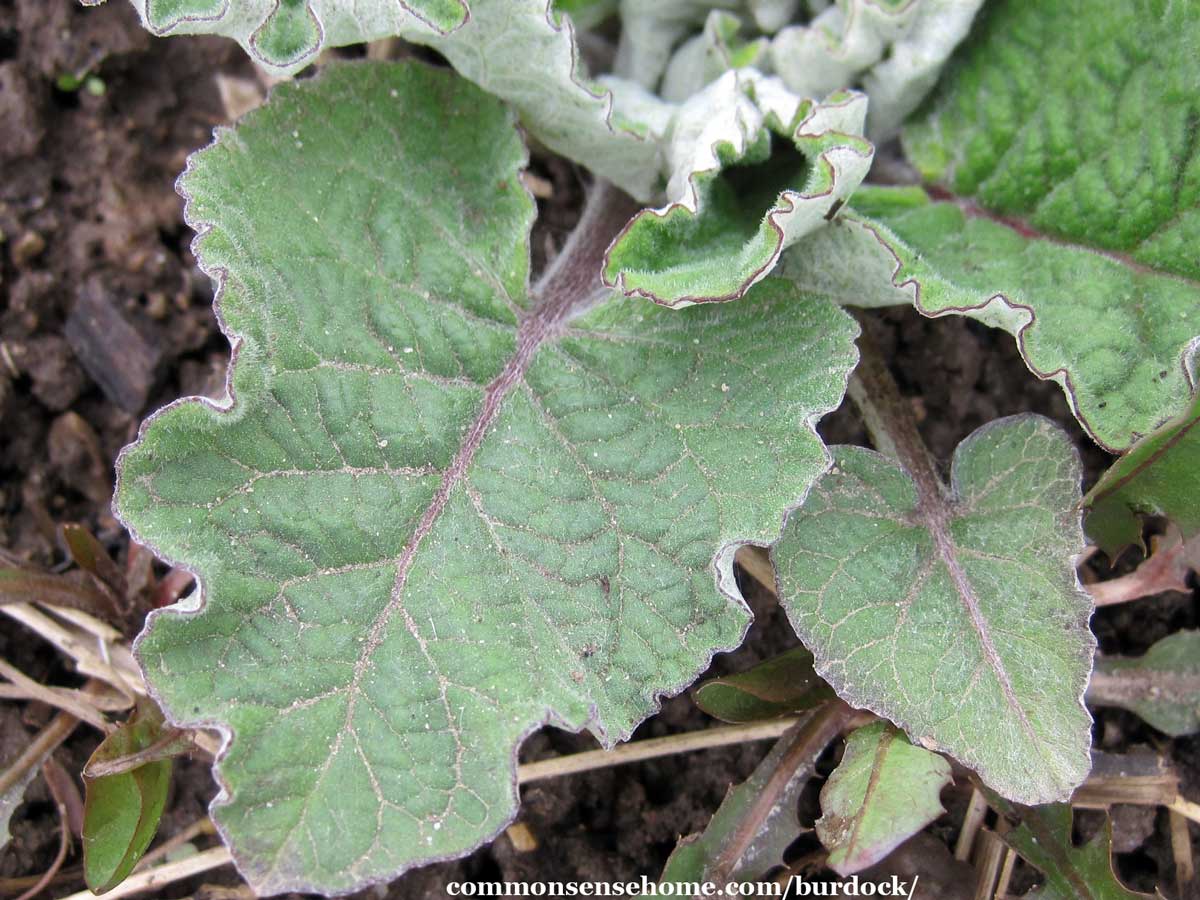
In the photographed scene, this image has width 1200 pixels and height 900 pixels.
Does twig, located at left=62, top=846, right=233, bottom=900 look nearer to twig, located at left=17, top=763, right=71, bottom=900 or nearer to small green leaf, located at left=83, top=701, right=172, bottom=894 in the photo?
twig, located at left=17, top=763, right=71, bottom=900

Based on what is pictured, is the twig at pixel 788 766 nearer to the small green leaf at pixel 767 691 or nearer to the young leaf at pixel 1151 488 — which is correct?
the small green leaf at pixel 767 691

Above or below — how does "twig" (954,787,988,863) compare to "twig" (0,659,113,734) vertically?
below

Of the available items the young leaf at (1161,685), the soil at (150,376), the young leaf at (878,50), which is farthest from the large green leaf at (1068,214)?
the young leaf at (1161,685)

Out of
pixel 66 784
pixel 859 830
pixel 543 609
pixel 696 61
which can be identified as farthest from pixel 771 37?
pixel 66 784

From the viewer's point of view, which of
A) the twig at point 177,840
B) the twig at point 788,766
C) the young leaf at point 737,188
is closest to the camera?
the young leaf at point 737,188

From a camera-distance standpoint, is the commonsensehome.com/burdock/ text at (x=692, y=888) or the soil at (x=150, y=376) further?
the soil at (x=150, y=376)

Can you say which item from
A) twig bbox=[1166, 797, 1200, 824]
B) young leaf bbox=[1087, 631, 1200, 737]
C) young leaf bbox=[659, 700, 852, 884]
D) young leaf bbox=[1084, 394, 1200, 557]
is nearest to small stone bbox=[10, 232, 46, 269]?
young leaf bbox=[659, 700, 852, 884]
